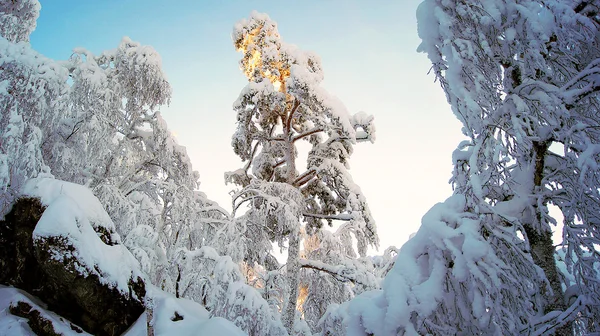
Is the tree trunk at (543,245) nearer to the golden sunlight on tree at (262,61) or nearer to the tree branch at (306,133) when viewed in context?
the tree branch at (306,133)

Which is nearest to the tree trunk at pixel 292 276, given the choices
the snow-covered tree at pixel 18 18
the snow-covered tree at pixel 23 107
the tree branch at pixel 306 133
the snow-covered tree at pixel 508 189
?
the tree branch at pixel 306 133

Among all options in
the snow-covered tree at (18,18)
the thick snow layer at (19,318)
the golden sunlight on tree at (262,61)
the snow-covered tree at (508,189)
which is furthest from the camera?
the golden sunlight on tree at (262,61)

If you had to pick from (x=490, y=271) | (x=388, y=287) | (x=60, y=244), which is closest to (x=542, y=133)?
(x=490, y=271)

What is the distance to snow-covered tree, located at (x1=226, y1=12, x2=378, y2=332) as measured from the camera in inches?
335

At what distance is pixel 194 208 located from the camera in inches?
324

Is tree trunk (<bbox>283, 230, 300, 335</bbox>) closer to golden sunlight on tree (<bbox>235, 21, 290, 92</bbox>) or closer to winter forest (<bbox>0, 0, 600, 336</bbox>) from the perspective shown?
winter forest (<bbox>0, 0, 600, 336</bbox>)

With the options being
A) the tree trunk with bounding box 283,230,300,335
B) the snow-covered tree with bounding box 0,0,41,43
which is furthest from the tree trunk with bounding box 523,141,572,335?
the snow-covered tree with bounding box 0,0,41,43

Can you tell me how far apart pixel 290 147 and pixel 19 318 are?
24.5 ft

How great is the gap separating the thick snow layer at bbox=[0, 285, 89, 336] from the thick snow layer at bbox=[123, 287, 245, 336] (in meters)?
0.76

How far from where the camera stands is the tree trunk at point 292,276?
26.9ft

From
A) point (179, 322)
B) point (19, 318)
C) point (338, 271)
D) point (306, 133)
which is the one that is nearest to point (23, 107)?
point (19, 318)

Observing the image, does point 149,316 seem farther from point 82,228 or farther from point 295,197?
point 295,197

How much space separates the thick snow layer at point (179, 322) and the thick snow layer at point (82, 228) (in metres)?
0.53

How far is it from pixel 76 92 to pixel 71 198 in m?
3.33
